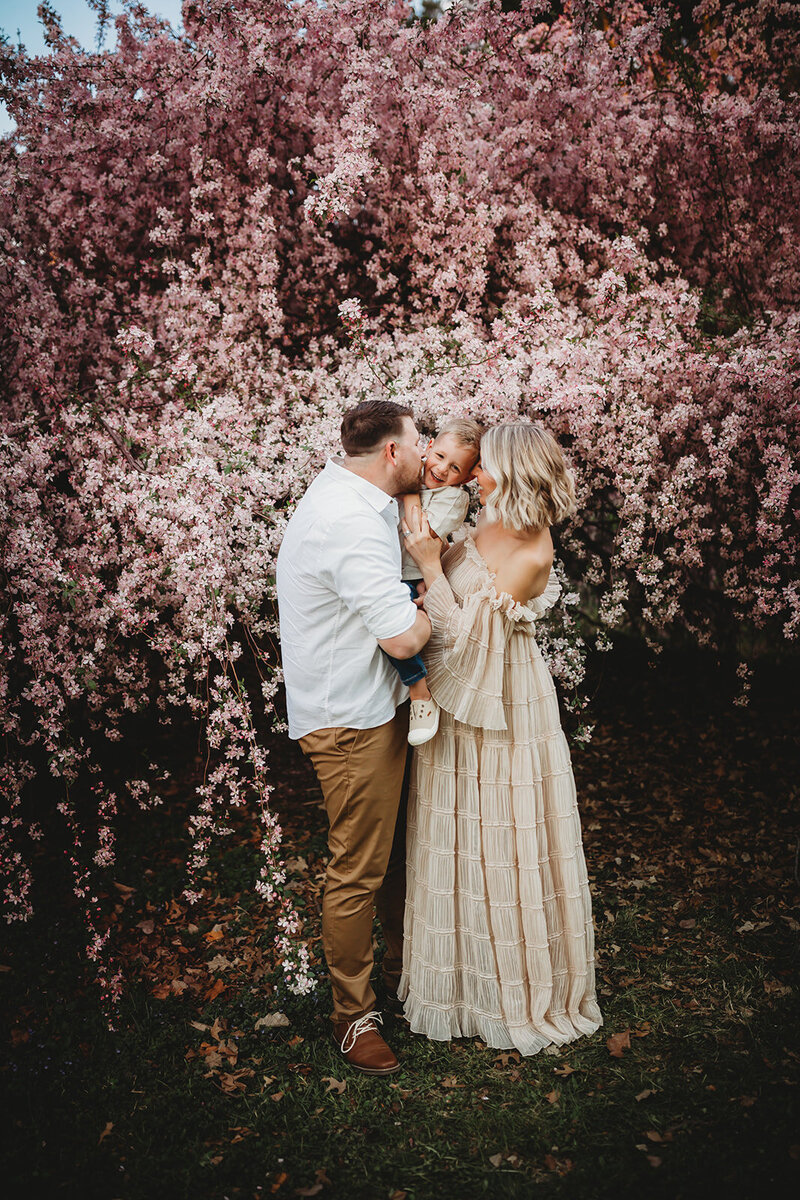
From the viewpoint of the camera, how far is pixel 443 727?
2.91 m

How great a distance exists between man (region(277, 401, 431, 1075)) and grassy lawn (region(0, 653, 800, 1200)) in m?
0.38

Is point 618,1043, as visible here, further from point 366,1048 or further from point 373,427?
point 373,427

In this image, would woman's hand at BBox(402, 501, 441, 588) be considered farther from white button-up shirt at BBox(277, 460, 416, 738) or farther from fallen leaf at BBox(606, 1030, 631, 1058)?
fallen leaf at BBox(606, 1030, 631, 1058)

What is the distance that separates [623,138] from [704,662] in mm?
4323

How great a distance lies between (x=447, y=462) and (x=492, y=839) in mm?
1436

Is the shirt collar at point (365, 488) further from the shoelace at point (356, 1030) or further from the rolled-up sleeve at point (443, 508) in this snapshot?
the shoelace at point (356, 1030)

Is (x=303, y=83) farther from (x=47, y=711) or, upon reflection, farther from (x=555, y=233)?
(x=47, y=711)

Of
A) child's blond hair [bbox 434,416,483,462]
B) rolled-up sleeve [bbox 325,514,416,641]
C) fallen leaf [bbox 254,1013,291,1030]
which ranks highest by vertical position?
child's blond hair [bbox 434,416,483,462]

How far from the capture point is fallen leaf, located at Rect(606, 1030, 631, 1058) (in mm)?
3025

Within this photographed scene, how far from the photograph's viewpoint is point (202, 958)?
3.93 meters

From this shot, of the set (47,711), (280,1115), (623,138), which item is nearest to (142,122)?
(623,138)

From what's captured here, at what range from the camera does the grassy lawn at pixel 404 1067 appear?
2594mm

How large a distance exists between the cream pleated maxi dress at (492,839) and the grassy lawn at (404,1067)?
0.80 feet

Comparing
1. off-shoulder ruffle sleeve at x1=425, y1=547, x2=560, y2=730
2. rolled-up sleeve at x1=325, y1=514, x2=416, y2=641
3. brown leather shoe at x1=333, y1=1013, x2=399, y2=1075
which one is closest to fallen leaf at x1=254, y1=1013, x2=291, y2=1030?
brown leather shoe at x1=333, y1=1013, x2=399, y2=1075
